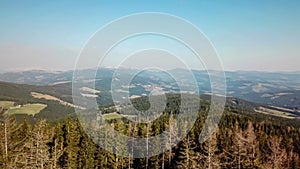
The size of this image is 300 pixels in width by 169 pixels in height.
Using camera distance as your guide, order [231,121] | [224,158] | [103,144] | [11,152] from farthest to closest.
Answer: [231,121] < [103,144] < [224,158] < [11,152]

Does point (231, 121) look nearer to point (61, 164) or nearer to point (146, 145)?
point (146, 145)

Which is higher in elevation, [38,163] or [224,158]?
[38,163]

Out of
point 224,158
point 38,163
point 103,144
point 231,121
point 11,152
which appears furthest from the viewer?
point 231,121

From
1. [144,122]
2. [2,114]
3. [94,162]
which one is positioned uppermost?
[2,114]

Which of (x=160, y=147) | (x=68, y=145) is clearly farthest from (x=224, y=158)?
(x=68, y=145)

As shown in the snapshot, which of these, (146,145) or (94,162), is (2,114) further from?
(146,145)

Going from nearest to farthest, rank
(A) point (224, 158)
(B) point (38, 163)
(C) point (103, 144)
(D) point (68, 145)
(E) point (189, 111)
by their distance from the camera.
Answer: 1. (B) point (38, 163)
2. (A) point (224, 158)
3. (D) point (68, 145)
4. (C) point (103, 144)
5. (E) point (189, 111)

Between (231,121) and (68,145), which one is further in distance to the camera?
(231,121)

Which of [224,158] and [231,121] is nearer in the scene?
[224,158]

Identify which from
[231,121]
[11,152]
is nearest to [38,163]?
[11,152]
